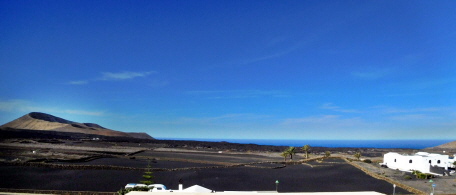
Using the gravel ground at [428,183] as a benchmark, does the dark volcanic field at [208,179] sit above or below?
below

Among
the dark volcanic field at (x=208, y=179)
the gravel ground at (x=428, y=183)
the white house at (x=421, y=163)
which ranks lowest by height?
the dark volcanic field at (x=208, y=179)

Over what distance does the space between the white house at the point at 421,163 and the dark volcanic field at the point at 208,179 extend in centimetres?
700

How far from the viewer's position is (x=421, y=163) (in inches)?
1822

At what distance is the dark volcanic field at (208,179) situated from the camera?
115ft

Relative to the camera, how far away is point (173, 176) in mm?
42906

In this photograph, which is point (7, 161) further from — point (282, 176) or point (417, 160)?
point (417, 160)

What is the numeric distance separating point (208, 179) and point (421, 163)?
3265 cm

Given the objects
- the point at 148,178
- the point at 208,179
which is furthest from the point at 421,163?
the point at 148,178

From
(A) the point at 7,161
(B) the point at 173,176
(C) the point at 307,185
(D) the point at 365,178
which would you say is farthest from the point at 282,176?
(A) the point at 7,161

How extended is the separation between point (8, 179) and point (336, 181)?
41.7 metres

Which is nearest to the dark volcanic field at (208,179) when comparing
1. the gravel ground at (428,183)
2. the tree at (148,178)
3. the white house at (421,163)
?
the tree at (148,178)

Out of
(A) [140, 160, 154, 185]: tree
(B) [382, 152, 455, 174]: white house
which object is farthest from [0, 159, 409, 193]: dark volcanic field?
(B) [382, 152, 455, 174]: white house

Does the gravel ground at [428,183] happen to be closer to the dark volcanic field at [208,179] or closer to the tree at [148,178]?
the dark volcanic field at [208,179]

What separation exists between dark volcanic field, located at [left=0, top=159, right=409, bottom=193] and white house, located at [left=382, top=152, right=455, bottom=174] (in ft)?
23.0
